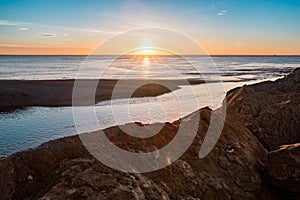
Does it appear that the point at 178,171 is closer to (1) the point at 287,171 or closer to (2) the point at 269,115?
(1) the point at 287,171

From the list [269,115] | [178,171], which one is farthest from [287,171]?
[269,115]

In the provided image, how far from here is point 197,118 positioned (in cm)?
741

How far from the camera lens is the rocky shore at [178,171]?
177 inches

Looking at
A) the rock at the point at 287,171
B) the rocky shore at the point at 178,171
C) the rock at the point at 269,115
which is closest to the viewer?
the rocky shore at the point at 178,171

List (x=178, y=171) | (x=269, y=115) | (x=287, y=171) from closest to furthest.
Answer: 1. (x=178, y=171)
2. (x=287, y=171)
3. (x=269, y=115)

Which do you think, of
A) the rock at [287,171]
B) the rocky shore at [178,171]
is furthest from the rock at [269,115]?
the rock at [287,171]

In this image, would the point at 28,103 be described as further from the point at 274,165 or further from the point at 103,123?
the point at 274,165

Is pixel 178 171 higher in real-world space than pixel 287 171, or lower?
higher

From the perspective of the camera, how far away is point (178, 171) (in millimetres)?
5648

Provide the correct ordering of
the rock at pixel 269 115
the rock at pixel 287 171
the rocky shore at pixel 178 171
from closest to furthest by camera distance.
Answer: the rocky shore at pixel 178 171 → the rock at pixel 287 171 → the rock at pixel 269 115

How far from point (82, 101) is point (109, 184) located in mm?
26534

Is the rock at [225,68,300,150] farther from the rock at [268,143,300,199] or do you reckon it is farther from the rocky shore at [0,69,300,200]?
the rock at [268,143,300,199]

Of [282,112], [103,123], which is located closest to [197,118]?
[282,112]

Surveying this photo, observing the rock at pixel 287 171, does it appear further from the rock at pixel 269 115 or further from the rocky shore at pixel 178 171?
the rock at pixel 269 115
